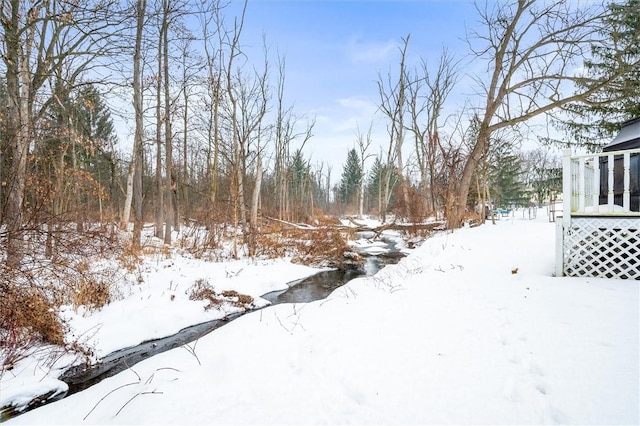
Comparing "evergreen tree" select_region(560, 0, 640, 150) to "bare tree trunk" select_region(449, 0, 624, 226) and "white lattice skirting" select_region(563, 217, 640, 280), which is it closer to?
"bare tree trunk" select_region(449, 0, 624, 226)

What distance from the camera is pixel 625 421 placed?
1.58 m

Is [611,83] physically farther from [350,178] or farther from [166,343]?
[350,178]

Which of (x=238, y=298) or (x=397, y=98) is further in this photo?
(x=397, y=98)

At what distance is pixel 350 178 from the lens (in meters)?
43.8

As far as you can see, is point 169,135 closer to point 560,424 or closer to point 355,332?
point 355,332

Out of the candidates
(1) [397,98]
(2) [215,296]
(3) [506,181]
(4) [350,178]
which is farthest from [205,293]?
(4) [350,178]

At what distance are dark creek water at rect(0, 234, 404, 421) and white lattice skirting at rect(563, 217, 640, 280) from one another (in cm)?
470

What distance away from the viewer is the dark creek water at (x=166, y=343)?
3.36m

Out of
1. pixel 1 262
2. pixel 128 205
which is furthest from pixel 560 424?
pixel 128 205

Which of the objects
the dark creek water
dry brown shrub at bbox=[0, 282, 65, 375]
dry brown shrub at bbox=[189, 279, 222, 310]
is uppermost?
dry brown shrub at bbox=[0, 282, 65, 375]

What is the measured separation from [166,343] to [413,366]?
391 centimetres

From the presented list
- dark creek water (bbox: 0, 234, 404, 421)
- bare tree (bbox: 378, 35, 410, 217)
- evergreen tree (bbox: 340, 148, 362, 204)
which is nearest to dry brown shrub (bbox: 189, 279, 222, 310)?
dark creek water (bbox: 0, 234, 404, 421)

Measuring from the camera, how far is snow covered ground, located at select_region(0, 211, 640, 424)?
1848 millimetres

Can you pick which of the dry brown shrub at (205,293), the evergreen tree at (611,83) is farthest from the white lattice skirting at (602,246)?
the evergreen tree at (611,83)
